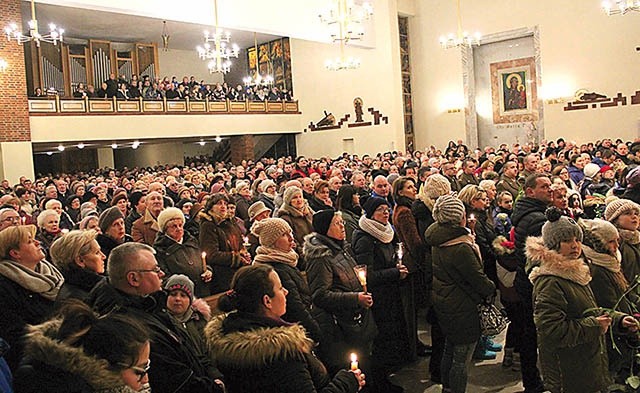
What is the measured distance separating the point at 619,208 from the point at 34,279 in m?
3.33

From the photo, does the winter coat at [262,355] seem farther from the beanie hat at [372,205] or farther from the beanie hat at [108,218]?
the beanie hat at [108,218]

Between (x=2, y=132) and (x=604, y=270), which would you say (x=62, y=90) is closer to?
(x=2, y=132)

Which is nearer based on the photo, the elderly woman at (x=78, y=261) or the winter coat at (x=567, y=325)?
the elderly woman at (x=78, y=261)

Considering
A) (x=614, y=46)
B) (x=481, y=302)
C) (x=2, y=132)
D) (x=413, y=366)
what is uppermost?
(x=614, y=46)

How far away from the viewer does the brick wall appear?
1454cm

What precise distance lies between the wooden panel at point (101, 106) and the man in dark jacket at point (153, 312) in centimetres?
1521

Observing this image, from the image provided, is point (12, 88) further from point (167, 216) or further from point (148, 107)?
point (167, 216)

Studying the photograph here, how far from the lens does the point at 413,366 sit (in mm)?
4910

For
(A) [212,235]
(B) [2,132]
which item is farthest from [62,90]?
(A) [212,235]

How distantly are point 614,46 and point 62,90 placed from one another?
54.1ft

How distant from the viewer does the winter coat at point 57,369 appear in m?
1.88

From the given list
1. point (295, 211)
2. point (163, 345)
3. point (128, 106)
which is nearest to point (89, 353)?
point (163, 345)

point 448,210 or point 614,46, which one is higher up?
point 614,46

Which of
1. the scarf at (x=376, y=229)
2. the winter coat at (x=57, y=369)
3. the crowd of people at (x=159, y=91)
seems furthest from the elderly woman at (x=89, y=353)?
the crowd of people at (x=159, y=91)
